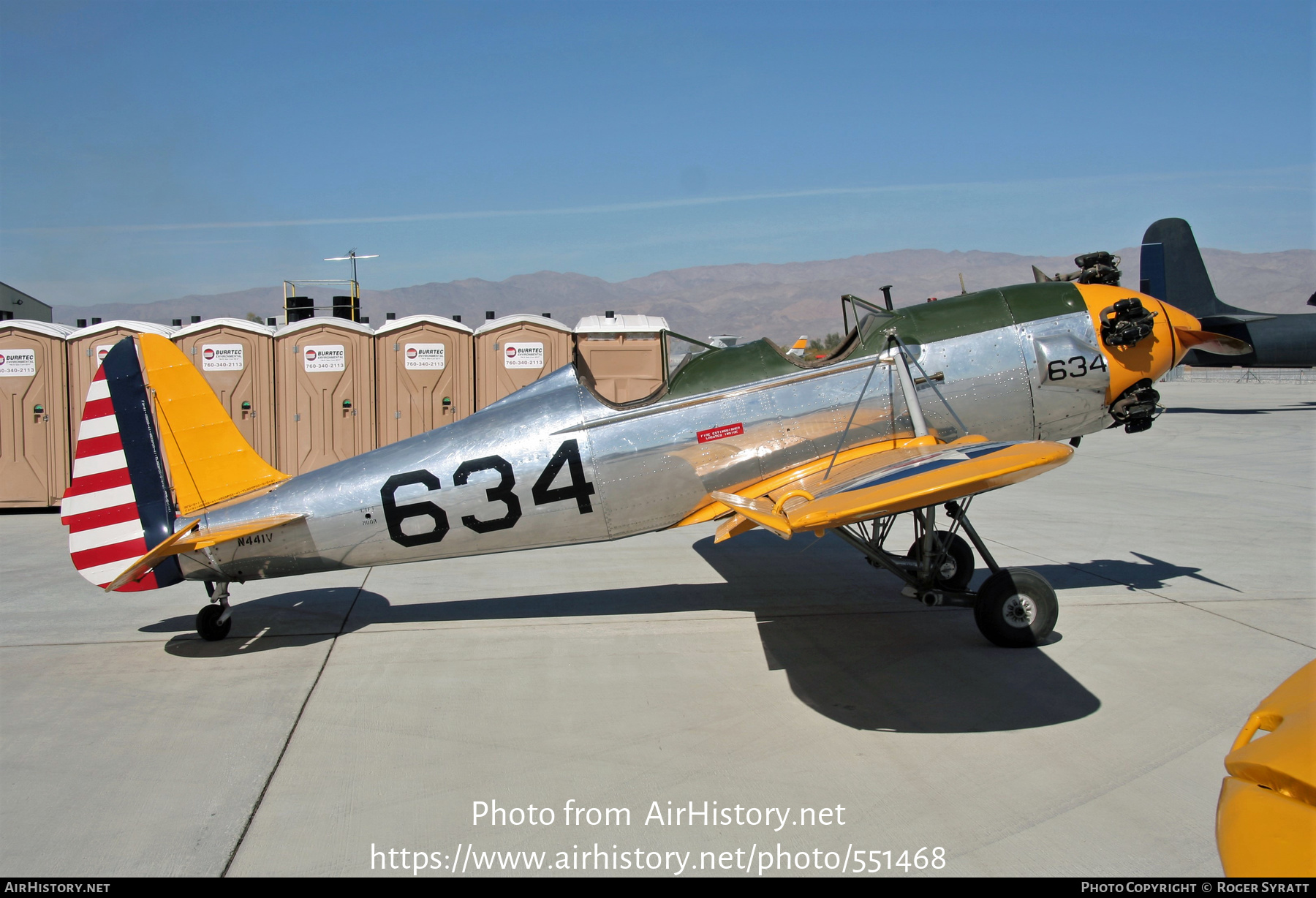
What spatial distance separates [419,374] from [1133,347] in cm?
A: 1029

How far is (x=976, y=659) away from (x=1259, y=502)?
316 inches

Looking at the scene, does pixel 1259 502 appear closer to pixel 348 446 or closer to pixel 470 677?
pixel 470 677

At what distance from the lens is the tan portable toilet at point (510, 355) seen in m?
13.5

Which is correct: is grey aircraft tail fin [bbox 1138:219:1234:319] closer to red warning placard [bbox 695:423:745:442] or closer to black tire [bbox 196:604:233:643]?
red warning placard [bbox 695:423:745:442]

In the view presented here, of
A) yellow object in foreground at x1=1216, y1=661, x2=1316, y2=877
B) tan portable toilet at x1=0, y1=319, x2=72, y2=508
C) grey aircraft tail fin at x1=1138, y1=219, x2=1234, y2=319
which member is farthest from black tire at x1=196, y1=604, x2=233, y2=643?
grey aircraft tail fin at x1=1138, y1=219, x2=1234, y2=319

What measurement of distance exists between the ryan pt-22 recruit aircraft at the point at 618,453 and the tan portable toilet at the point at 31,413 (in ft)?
→ 27.8

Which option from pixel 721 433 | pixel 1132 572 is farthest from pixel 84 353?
pixel 1132 572

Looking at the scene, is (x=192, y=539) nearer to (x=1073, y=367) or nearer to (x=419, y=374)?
(x=1073, y=367)

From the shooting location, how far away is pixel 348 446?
13422mm

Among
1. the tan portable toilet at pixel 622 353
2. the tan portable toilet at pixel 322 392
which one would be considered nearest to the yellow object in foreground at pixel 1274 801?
the tan portable toilet at pixel 622 353

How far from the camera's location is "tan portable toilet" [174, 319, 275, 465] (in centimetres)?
1319

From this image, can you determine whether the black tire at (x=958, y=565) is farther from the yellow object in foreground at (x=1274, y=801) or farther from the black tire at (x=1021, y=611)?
→ the yellow object in foreground at (x=1274, y=801)

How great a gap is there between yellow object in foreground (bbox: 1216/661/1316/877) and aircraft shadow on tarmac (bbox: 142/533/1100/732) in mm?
2381

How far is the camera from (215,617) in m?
6.27
